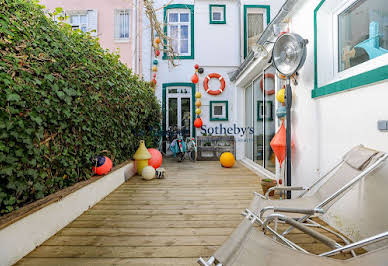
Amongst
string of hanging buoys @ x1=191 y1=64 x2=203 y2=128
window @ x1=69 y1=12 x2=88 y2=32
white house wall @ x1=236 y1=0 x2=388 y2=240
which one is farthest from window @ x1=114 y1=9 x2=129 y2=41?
white house wall @ x1=236 y1=0 x2=388 y2=240

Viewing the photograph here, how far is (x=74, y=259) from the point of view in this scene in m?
1.66

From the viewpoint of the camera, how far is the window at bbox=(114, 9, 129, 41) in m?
8.11

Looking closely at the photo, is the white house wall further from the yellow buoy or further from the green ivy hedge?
the yellow buoy

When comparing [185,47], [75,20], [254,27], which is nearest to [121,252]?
[185,47]

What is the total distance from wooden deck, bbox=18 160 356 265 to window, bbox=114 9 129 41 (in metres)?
6.59

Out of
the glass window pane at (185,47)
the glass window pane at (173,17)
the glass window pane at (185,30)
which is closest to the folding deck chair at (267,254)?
the glass window pane at (185,47)

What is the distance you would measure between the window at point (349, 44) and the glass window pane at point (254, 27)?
539 cm

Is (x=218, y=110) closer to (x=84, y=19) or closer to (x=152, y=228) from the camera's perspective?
(x=152, y=228)

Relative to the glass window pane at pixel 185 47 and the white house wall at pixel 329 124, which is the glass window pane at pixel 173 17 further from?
the white house wall at pixel 329 124

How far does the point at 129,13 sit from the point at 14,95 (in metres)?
7.88

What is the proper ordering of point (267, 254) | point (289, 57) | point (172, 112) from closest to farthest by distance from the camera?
point (267, 254) < point (289, 57) < point (172, 112)

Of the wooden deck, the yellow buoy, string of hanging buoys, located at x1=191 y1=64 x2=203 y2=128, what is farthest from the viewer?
string of hanging buoys, located at x1=191 y1=64 x2=203 y2=128

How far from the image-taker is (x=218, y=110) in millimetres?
7430

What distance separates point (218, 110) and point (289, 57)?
4.92 metres
